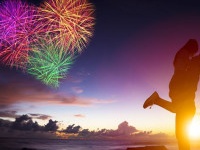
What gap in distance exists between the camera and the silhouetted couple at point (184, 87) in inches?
258

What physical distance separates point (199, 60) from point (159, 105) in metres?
1.57

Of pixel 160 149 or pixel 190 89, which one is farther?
pixel 160 149

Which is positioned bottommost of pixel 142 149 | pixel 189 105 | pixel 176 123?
pixel 142 149

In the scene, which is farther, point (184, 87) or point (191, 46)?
point (191, 46)

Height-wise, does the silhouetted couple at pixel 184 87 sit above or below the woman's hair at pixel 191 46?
below

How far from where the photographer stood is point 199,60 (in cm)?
675

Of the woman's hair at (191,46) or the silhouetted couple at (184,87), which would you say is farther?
the woman's hair at (191,46)

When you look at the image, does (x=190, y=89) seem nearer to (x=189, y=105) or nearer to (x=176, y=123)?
A: (x=189, y=105)

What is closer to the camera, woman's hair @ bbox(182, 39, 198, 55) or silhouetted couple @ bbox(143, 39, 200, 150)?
silhouetted couple @ bbox(143, 39, 200, 150)

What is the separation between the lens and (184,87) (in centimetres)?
654

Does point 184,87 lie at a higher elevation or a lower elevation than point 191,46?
lower

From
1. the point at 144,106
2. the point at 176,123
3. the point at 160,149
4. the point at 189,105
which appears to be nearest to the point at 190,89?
the point at 189,105

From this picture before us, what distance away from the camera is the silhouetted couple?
656 cm

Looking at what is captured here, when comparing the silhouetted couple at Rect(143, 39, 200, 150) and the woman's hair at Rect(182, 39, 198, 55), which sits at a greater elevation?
the woman's hair at Rect(182, 39, 198, 55)
